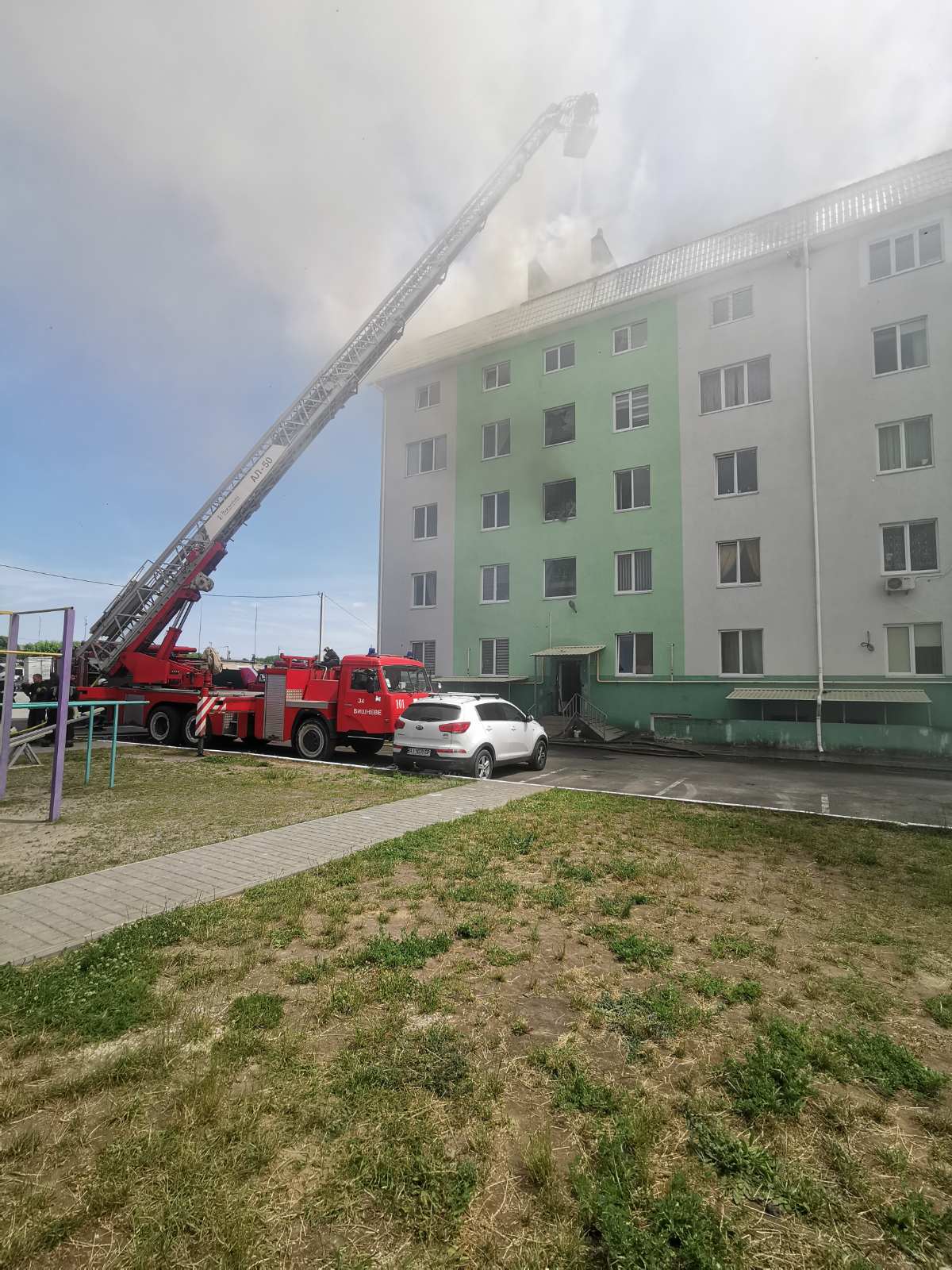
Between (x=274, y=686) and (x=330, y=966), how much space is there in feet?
40.3

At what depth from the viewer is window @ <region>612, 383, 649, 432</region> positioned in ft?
80.0

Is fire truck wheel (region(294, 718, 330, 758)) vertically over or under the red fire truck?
under

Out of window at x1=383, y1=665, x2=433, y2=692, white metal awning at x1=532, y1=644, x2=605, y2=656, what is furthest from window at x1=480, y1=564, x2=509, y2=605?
window at x1=383, y1=665, x2=433, y2=692

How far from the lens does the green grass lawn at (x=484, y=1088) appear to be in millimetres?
2117

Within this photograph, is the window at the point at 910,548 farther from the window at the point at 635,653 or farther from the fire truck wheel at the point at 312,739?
the fire truck wheel at the point at 312,739

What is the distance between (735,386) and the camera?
74.2 feet

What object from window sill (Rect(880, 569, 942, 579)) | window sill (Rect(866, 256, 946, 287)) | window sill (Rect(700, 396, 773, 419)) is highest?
window sill (Rect(866, 256, 946, 287))

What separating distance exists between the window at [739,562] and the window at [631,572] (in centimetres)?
254

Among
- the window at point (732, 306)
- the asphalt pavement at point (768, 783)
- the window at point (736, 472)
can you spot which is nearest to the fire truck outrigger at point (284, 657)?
the asphalt pavement at point (768, 783)

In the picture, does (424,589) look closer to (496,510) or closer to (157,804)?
(496,510)

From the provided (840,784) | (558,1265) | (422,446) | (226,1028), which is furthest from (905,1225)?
(422,446)

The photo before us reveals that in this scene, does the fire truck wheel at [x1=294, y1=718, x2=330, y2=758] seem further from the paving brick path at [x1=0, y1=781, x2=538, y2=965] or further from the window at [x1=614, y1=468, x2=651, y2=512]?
the window at [x1=614, y1=468, x2=651, y2=512]

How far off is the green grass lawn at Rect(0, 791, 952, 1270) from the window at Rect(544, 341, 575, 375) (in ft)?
81.8

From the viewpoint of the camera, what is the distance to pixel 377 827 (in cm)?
795
